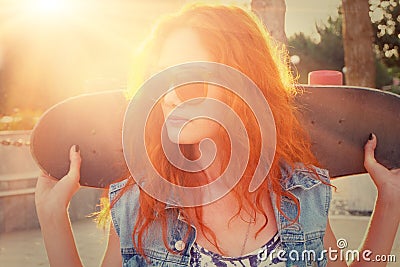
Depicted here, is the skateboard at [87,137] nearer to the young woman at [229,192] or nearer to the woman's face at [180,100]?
the young woman at [229,192]

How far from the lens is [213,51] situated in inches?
66.7

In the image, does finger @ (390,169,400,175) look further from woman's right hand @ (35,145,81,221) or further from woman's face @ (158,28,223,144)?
woman's right hand @ (35,145,81,221)

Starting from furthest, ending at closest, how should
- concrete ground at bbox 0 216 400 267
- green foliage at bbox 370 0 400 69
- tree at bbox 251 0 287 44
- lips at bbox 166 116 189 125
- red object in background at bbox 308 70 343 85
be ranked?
green foliage at bbox 370 0 400 69 → concrete ground at bbox 0 216 400 267 → tree at bbox 251 0 287 44 → red object in background at bbox 308 70 343 85 → lips at bbox 166 116 189 125

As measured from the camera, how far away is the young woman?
1.71m

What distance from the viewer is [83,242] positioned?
5836 mm

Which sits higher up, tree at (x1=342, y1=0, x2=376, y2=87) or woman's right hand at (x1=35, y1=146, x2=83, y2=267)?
woman's right hand at (x1=35, y1=146, x2=83, y2=267)

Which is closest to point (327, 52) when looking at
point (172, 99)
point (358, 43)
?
point (358, 43)

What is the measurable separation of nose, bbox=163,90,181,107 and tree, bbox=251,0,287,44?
349 centimetres

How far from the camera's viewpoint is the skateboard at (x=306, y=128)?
2006mm

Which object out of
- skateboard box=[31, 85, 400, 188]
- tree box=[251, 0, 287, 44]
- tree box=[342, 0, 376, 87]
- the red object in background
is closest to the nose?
skateboard box=[31, 85, 400, 188]

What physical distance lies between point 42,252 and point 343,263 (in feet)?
13.0

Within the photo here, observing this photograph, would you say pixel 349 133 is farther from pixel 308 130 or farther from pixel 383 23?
pixel 383 23

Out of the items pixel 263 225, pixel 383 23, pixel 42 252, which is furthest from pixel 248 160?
pixel 383 23

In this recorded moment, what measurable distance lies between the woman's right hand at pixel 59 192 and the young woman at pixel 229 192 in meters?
0.15
